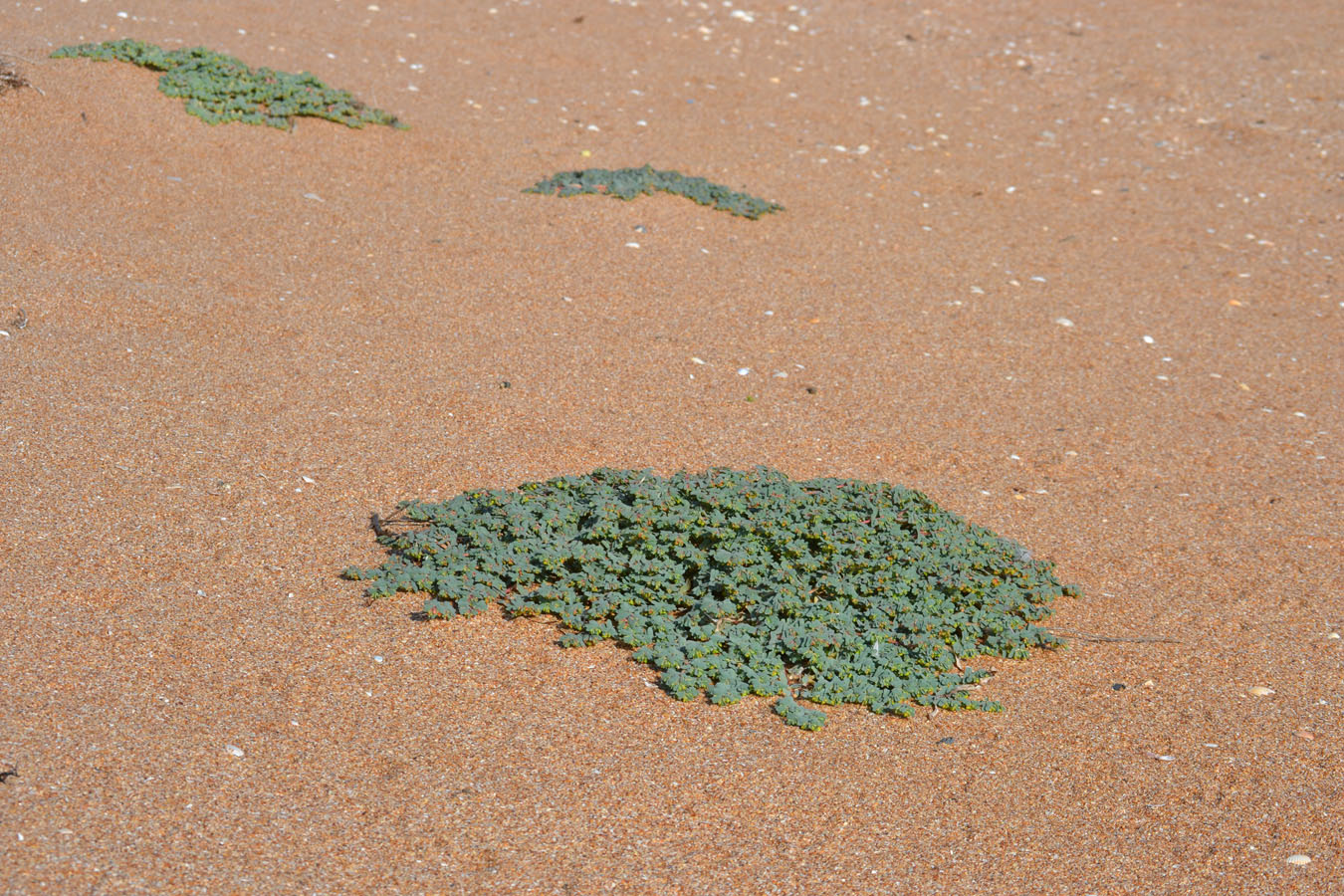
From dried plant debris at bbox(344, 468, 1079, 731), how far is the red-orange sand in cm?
10

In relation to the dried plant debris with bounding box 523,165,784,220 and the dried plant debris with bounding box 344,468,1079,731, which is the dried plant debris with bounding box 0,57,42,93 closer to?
the dried plant debris with bounding box 523,165,784,220

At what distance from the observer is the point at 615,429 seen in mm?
4762

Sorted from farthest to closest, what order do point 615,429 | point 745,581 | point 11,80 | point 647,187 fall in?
point 647,187 < point 11,80 < point 615,429 < point 745,581

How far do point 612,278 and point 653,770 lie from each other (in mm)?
3597

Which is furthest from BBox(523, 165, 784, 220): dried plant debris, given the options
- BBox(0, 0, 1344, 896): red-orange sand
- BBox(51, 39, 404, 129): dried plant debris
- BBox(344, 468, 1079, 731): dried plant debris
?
BBox(344, 468, 1079, 731): dried plant debris

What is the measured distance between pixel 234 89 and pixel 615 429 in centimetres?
402

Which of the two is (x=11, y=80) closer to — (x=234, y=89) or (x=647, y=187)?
(x=234, y=89)

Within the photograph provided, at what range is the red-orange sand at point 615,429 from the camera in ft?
9.39

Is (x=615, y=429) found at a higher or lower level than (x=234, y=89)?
lower

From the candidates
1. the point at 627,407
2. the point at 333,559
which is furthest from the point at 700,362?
the point at 333,559

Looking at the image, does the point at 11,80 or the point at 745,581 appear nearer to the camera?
the point at 745,581

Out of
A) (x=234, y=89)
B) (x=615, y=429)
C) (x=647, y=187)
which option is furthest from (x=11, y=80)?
(x=615, y=429)

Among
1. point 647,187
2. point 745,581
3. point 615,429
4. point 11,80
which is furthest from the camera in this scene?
point 647,187

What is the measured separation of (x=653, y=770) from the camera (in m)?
3.04
